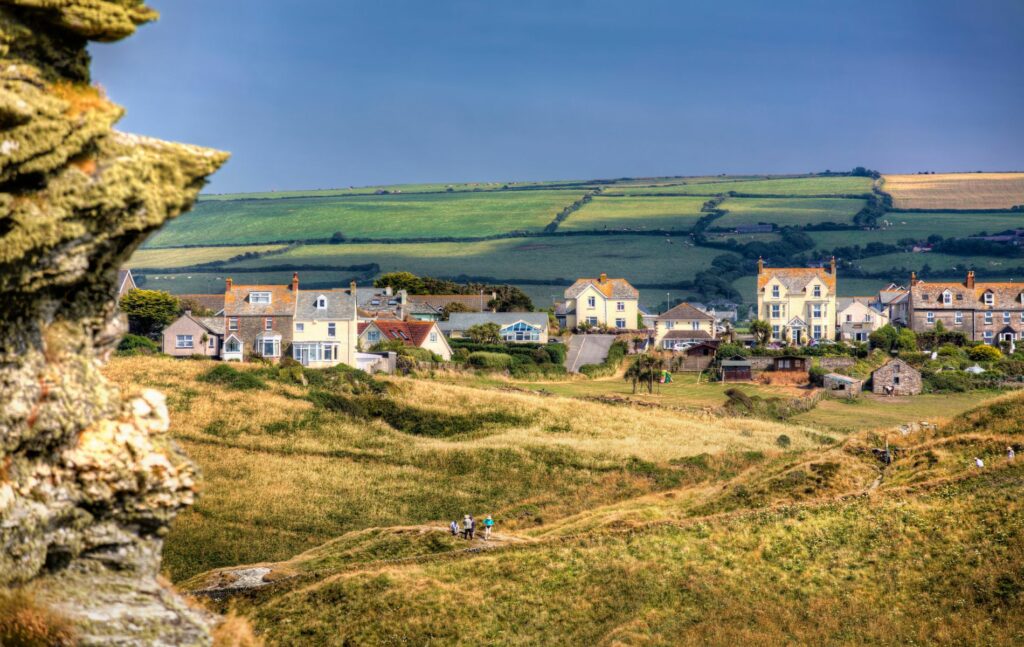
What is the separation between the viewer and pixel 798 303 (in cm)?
13675

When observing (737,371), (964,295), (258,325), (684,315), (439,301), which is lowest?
(737,371)

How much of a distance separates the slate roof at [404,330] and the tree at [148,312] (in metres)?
17.1

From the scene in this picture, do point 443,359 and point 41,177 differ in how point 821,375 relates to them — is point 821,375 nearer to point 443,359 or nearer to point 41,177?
point 443,359

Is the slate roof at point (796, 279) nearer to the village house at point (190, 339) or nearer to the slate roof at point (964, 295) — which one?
the slate roof at point (964, 295)

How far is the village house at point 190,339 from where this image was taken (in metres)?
98.6

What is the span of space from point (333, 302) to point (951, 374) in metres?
51.9

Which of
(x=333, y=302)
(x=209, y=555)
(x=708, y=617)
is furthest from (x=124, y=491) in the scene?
(x=333, y=302)

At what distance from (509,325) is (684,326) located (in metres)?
23.4

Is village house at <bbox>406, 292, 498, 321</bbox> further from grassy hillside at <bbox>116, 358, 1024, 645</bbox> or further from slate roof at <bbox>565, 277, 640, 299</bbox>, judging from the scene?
grassy hillside at <bbox>116, 358, 1024, 645</bbox>

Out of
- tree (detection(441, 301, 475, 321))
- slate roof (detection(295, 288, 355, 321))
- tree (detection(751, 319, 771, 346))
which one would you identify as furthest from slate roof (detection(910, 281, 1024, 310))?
slate roof (detection(295, 288, 355, 321))

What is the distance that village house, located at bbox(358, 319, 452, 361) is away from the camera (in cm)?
10819

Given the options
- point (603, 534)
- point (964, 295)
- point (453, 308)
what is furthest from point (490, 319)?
point (603, 534)

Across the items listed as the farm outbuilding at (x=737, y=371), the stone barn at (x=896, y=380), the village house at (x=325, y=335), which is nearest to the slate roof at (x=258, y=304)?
the village house at (x=325, y=335)

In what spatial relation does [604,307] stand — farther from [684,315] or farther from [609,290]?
[684,315]
